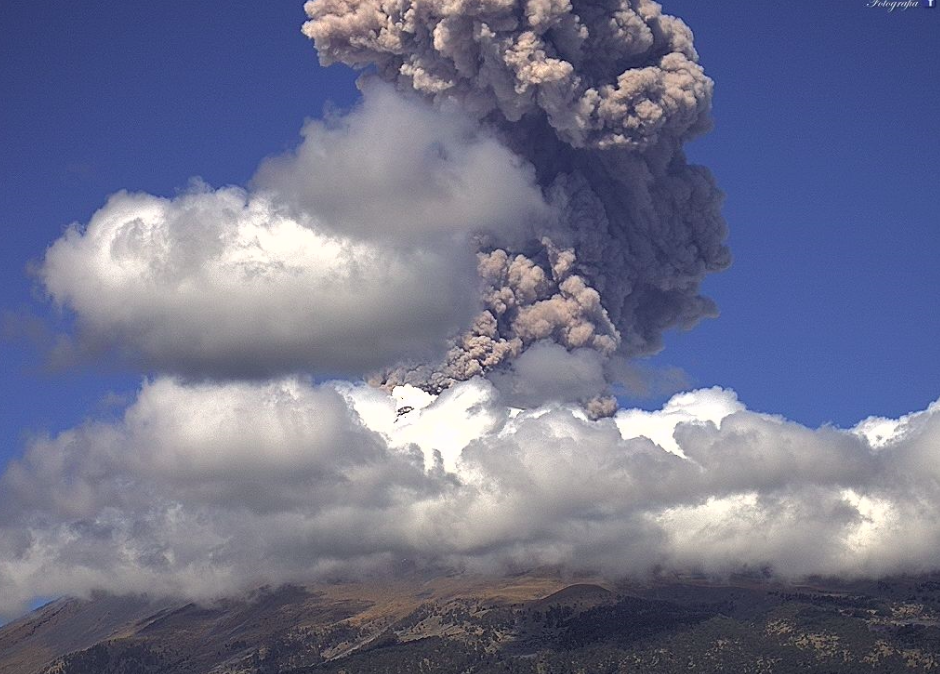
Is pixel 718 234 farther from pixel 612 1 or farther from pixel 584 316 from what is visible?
pixel 612 1

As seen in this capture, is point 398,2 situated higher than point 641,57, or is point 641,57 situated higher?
point 398,2

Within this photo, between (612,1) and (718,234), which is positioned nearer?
(612,1)

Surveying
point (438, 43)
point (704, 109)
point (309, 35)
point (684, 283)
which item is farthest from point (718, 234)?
point (309, 35)

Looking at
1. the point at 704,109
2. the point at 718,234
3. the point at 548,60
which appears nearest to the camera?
the point at 548,60

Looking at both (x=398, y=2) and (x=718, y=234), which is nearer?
(x=398, y=2)

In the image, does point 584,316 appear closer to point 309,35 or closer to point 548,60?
point 548,60

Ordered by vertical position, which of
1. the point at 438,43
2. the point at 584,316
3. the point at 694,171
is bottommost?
the point at 584,316

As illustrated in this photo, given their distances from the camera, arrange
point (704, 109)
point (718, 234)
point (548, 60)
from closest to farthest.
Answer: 1. point (548, 60)
2. point (704, 109)
3. point (718, 234)

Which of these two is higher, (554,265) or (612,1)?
(612,1)
